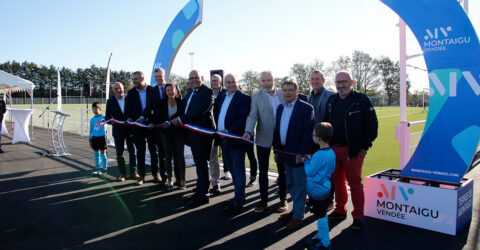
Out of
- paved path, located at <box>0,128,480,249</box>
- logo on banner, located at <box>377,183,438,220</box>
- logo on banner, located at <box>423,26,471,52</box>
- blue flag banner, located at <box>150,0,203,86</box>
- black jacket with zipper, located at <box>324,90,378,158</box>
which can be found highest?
blue flag banner, located at <box>150,0,203,86</box>

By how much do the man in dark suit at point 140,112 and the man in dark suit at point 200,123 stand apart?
137 centimetres

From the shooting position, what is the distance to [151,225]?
3855 millimetres

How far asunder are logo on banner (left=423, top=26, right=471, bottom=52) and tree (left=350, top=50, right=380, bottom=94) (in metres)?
57.5

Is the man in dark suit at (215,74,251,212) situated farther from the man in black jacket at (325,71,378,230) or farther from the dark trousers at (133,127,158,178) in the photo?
the dark trousers at (133,127,158,178)

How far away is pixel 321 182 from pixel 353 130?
3.19 ft

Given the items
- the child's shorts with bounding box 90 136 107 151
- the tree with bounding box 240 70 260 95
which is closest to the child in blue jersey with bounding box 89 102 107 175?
the child's shorts with bounding box 90 136 107 151

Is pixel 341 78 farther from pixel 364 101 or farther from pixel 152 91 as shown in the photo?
pixel 152 91

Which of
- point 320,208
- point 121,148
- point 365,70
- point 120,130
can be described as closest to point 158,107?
point 120,130

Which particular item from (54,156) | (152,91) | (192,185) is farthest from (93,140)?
(54,156)

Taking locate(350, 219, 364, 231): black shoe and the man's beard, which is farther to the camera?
the man's beard

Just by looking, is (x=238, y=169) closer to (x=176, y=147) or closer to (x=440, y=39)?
(x=176, y=147)

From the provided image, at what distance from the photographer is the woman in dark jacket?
5.22 metres

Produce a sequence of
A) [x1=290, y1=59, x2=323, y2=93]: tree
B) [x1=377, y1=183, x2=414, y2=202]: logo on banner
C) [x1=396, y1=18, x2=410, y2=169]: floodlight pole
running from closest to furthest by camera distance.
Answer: [x1=377, y1=183, x2=414, y2=202]: logo on banner, [x1=396, y1=18, x2=410, y2=169]: floodlight pole, [x1=290, y1=59, x2=323, y2=93]: tree

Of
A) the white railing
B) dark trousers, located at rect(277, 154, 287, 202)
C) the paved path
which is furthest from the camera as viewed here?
the white railing
